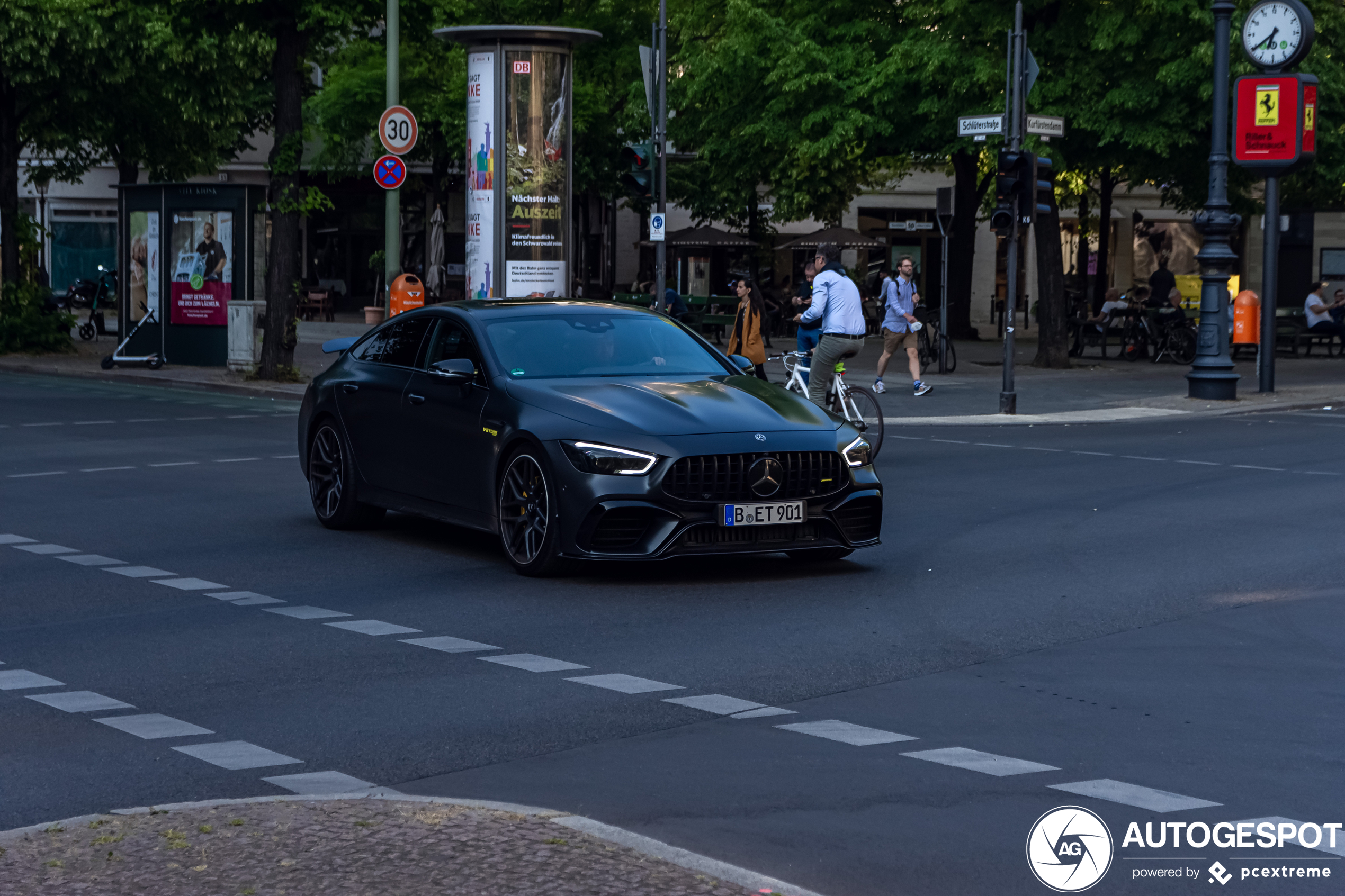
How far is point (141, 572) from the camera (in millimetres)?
10453

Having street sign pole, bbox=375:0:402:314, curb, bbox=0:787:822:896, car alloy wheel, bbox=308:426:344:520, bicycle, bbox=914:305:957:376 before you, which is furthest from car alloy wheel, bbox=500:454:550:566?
bicycle, bbox=914:305:957:376

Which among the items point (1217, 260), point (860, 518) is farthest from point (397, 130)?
point (860, 518)

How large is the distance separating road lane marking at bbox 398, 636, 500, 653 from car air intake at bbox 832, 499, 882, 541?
256 centimetres

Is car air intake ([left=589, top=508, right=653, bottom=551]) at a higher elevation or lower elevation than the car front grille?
lower

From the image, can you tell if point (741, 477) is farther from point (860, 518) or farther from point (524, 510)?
point (524, 510)

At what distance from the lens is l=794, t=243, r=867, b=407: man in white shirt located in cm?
1689

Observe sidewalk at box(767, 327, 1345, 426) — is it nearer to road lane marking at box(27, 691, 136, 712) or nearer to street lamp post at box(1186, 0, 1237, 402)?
street lamp post at box(1186, 0, 1237, 402)

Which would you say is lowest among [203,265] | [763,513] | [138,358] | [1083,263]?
[138,358]

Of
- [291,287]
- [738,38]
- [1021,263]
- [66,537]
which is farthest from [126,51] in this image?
[1021,263]

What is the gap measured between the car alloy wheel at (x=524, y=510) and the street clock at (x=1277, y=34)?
61.4 feet

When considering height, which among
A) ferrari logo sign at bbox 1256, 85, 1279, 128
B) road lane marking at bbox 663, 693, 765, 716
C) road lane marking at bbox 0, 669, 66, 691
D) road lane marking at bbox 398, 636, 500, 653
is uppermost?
ferrari logo sign at bbox 1256, 85, 1279, 128

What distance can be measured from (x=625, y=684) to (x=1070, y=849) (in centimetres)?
266

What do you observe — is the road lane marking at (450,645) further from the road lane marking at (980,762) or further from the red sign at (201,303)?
the red sign at (201,303)

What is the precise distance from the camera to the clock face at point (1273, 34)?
25.8 m
